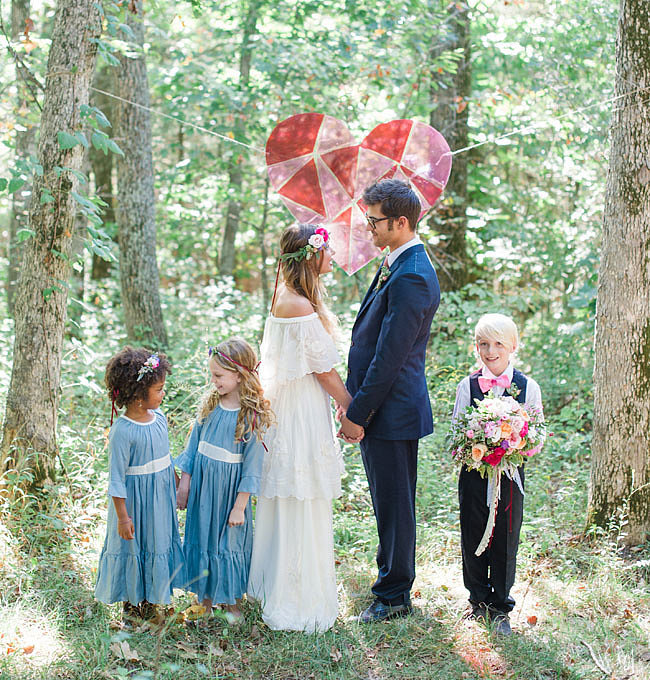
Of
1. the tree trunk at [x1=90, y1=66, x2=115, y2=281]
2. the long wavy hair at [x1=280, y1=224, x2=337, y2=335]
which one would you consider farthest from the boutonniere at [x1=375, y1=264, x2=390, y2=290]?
the tree trunk at [x1=90, y1=66, x2=115, y2=281]

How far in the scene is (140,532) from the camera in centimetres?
344

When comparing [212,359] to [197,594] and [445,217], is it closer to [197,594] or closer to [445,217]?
[197,594]

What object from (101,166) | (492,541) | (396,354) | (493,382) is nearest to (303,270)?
(396,354)

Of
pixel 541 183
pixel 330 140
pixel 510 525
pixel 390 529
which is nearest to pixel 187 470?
pixel 390 529

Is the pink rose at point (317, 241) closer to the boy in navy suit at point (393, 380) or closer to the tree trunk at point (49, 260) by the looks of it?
the boy in navy suit at point (393, 380)

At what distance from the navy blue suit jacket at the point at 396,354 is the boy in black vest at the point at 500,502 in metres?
0.27

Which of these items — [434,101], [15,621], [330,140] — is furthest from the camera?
[434,101]

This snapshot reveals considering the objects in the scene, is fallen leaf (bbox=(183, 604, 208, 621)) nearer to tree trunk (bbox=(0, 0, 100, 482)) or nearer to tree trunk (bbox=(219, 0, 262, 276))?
tree trunk (bbox=(0, 0, 100, 482))

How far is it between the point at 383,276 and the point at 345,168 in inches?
37.9

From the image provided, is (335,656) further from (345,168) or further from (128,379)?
(345,168)

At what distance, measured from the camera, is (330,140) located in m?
4.16

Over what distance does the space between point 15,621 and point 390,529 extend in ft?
6.33

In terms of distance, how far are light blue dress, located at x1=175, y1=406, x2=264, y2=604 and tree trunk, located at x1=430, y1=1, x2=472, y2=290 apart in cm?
623

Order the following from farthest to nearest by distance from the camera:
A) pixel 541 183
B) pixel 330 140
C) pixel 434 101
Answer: pixel 541 183 → pixel 434 101 → pixel 330 140
